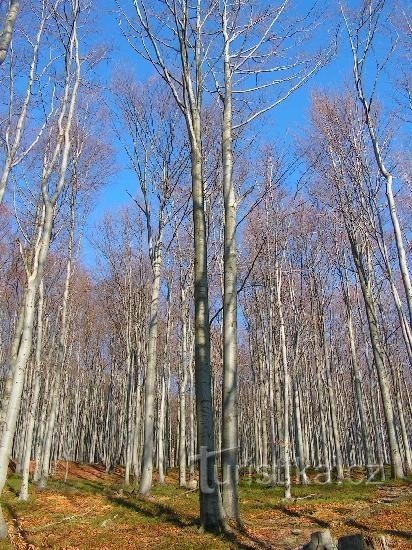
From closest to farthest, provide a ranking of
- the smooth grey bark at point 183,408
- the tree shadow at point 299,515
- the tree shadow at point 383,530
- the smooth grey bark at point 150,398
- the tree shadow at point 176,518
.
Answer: the tree shadow at point 176,518 < the tree shadow at point 383,530 < the tree shadow at point 299,515 < the smooth grey bark at point 150,398 < the smooth grey bark at point 183,408

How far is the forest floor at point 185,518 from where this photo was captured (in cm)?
633

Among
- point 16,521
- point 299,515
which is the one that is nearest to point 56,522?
point 16,521

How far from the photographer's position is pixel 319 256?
18734 mm

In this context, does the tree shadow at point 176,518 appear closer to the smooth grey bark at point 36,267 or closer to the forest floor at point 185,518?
the forest floor at point 185,518

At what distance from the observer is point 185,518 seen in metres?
7.92

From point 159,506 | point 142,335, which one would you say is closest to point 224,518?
point 159,506

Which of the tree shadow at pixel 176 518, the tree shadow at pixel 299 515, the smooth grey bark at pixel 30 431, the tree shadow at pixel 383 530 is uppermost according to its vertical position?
the smooth grey bark at pixel 30 431

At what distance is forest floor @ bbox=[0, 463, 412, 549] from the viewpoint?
6.33 m

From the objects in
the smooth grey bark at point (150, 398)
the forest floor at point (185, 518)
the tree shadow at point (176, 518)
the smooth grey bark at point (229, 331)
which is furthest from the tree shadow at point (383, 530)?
the smooth grey bark at point (150, 398)

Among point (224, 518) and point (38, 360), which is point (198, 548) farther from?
point (38, 360)

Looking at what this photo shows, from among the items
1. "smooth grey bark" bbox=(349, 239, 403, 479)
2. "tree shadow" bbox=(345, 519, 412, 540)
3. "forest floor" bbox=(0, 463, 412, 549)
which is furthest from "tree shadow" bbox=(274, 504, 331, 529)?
"smooth grey bark" bbox=(349, 239, 403, 479)

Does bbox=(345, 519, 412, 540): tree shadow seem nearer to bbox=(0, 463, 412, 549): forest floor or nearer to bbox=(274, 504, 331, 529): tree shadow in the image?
bbox=(0, 463, 412, 549): forest floor

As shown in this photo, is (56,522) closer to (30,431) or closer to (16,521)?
(16,521)

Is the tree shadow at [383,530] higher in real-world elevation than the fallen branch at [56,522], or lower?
lower
